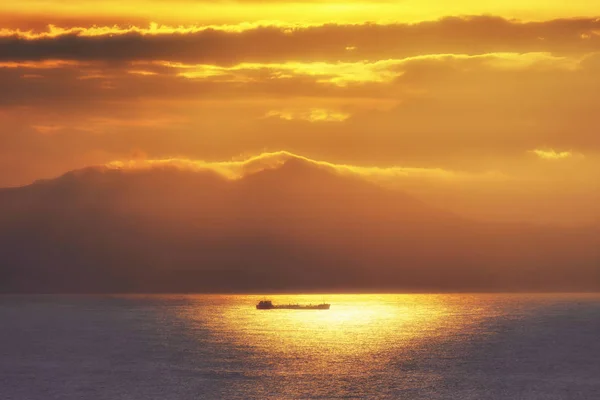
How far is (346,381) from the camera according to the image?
541ft

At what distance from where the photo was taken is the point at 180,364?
195m

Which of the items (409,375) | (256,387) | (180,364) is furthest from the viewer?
(180,364)

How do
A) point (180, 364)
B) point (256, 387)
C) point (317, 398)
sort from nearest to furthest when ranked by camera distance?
point (317, 398), point (256, 387), point (180, 364)

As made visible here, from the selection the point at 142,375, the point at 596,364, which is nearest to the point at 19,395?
the point at 142,375

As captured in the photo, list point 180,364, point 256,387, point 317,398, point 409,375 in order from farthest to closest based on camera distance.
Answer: point 180,364 → point 409,375 → point 256,387 → point 317,398

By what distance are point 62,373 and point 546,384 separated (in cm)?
8325

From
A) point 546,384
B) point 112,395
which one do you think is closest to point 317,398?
point 112,395

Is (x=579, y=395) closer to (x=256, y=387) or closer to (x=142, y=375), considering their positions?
(x=256, y=387)

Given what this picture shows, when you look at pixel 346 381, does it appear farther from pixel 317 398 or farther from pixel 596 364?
pixel 596 364

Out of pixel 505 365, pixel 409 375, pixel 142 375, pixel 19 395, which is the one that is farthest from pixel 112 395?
pixel 505 365

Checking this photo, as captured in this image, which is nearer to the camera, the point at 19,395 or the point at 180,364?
the point at 19,395

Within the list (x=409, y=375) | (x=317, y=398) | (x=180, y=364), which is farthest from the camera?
(x=180, y=364)

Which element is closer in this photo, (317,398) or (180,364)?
(317,398)

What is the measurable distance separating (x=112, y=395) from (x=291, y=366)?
4502cm
